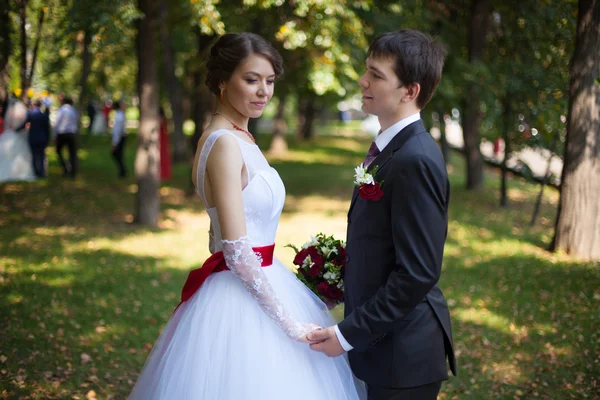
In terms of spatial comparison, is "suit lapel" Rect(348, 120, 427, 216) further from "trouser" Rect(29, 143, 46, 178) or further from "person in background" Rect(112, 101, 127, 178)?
"person in background" Rect(112, 101, 127, 178)

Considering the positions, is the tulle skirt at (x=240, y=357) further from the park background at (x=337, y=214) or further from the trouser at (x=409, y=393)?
the park background at (x=337, y=214)

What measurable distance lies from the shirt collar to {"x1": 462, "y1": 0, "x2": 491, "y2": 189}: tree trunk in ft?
44.2

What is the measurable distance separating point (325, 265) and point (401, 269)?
2.71 ft

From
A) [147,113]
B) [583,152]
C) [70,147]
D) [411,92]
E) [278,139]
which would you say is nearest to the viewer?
[411,92]

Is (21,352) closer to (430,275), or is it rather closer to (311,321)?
(311,321)

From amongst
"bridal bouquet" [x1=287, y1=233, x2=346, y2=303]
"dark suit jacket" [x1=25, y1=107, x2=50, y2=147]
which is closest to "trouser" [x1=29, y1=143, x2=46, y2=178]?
"dark suit jacket" [x1=25, y1=107, x2=50, y2=147]

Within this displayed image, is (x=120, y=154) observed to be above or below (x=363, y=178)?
below

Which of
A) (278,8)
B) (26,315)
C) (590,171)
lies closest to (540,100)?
(590,171)

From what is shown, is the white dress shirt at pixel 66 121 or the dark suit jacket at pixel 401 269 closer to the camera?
the dark suit jacket at pixel 401 269

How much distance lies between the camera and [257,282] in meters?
3.07

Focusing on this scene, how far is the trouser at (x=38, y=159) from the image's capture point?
16453mm

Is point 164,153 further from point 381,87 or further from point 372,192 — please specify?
point 372,192

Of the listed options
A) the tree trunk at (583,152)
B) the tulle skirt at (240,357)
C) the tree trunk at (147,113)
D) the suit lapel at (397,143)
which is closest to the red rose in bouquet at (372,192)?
the suit lapel at (397,143)

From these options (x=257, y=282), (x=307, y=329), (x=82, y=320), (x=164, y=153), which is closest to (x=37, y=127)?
(x=164, y=153)
